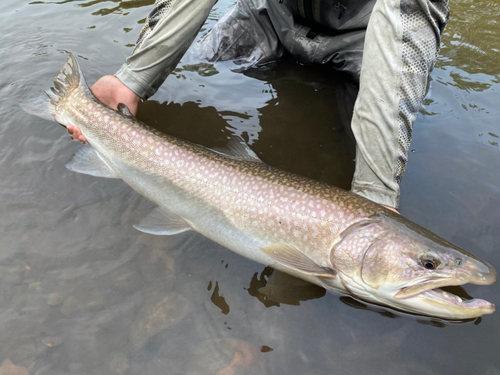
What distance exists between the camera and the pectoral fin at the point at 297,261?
7.22ft

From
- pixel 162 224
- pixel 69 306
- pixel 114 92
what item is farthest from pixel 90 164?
pixel 69 306

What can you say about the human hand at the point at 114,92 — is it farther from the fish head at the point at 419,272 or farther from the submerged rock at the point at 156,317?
the fish head at the point at 419,272

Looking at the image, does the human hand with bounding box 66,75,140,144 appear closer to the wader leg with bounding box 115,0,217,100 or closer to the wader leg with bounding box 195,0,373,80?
the wader leg with bounding box 115,0,217,100

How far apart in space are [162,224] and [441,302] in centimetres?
172

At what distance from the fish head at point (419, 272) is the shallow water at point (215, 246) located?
27 centimetres

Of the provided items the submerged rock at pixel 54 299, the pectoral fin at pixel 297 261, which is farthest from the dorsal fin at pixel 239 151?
the submerged rock at pixel 54 299

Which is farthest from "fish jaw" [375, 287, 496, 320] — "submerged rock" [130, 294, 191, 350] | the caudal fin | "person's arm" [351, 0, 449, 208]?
the caudal fin

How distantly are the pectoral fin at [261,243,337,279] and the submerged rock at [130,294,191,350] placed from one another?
63cm

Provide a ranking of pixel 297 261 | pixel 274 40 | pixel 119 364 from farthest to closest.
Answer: pixel 274 40
pixel 297 261
pixel 119 364

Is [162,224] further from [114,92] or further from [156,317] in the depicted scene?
[114,92]

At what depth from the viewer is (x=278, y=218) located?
2.36 m

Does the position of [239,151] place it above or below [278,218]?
above

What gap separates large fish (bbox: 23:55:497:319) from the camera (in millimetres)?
2041

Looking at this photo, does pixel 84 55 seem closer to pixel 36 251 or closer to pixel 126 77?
pixel 126 77
